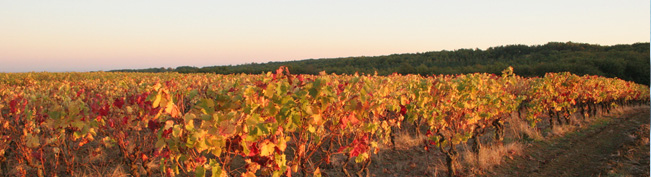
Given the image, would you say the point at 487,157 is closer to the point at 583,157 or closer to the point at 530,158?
the point at 530,158

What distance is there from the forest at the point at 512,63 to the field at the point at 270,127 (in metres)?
33.9

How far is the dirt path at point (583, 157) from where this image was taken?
6.27 meters

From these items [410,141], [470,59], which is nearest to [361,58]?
[470,59]

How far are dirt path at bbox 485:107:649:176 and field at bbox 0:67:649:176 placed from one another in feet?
0.55

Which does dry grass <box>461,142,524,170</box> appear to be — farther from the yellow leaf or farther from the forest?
the forest

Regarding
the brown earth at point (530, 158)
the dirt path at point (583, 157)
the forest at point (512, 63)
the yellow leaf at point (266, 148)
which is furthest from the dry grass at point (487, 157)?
the forest at point (512, 63)

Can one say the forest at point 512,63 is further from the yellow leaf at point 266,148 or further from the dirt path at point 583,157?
the yellow leaf at point 266,148

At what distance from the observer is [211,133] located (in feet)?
8.29

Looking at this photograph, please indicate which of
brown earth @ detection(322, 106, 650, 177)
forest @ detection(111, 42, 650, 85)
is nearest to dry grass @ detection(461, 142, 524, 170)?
brown earth @ detection(322, 106, 650, 177)

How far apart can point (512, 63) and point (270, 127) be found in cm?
5303

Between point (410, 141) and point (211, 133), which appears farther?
point (410, 141)

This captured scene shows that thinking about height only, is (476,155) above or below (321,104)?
below

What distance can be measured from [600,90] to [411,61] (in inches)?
1790

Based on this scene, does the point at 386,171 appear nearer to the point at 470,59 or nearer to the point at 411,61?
the point at 411,61
